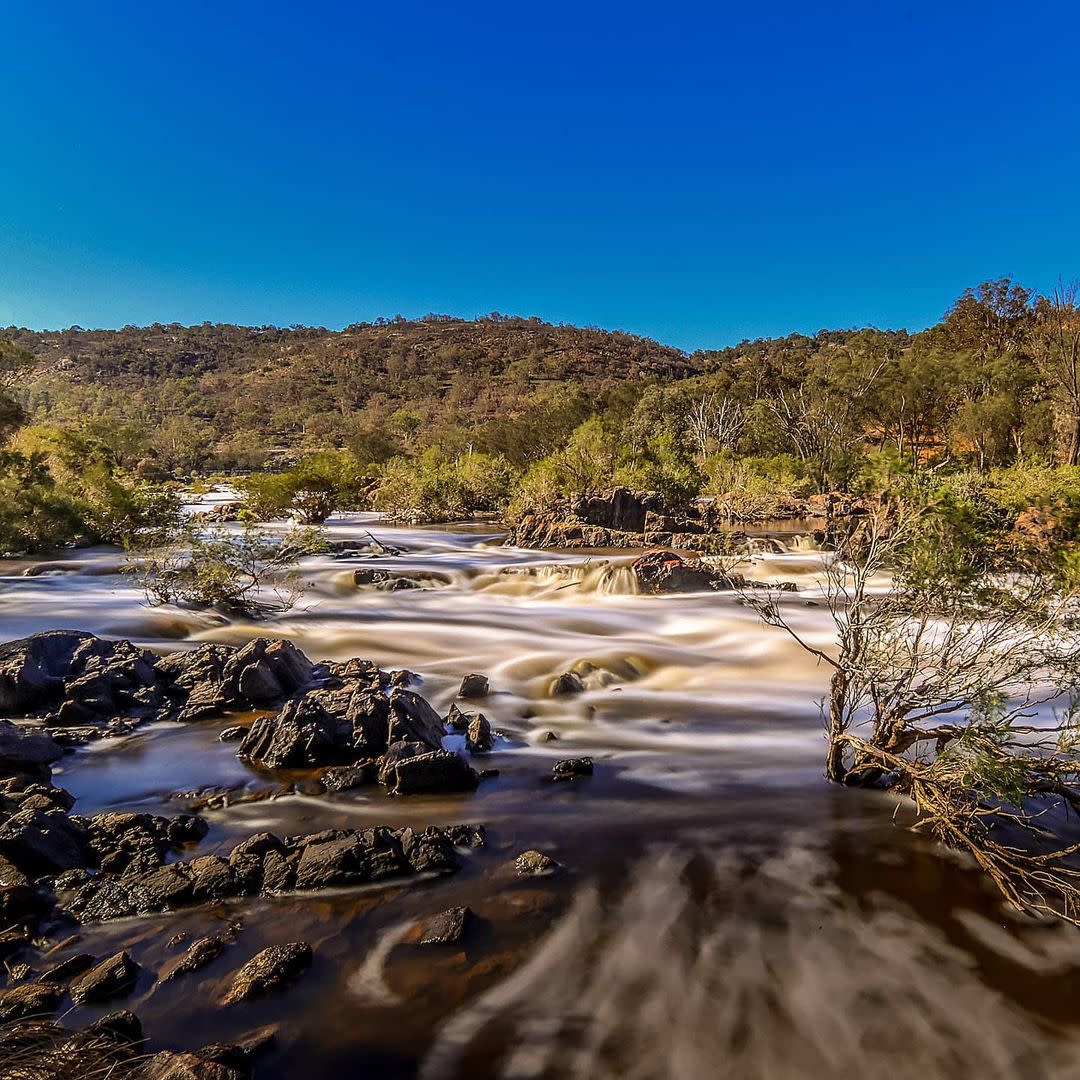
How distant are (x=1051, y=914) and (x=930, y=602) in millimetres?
2099

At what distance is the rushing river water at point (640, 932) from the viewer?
362cm

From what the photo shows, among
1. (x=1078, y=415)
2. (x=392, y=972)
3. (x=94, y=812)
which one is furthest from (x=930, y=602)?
(x=1078, y=415)

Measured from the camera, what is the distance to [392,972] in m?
4.07

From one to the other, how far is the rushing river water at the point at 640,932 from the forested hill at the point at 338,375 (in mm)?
49291

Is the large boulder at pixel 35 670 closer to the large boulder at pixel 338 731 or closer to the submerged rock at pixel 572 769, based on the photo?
the large boulder at pixel 338 731

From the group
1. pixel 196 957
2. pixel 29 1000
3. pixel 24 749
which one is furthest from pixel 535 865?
pixel 24 749

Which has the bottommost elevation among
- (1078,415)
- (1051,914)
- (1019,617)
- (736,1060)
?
(736,1060)

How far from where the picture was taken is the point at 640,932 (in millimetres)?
4543

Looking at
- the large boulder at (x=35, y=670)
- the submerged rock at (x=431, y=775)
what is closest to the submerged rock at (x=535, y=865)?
the submerged rock at (x=431, y=775)

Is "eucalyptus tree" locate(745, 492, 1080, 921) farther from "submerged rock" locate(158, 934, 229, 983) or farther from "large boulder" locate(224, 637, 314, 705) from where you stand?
"large boulder" locate(224, 637, 314, 705)

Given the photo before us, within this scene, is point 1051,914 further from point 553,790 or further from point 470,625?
point 470,625

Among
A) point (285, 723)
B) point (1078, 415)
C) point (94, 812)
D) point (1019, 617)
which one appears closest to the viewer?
point (1019, 617)

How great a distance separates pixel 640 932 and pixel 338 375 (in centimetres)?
12377

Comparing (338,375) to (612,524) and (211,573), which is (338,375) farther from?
(211,573)
